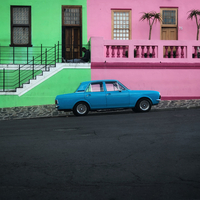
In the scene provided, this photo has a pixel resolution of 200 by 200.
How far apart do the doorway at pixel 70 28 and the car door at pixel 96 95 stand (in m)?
6.45

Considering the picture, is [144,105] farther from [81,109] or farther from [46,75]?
[46,75]

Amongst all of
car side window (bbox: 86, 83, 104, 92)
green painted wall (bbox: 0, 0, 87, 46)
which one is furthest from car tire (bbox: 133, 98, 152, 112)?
green painted wall (bbox: 0, 0, 87, 46)

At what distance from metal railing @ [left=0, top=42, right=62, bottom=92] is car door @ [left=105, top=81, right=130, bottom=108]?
4.86 metres

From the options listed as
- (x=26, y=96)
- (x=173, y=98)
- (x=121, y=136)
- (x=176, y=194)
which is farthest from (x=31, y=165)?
(x=173, y=98)

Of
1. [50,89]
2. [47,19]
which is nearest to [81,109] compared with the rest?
[50,89]

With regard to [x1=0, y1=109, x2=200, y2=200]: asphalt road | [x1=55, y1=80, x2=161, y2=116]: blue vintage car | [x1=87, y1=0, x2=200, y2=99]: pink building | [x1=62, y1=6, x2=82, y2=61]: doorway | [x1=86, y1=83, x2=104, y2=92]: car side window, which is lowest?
[x1=0, y1=109, x2=200, y2=200]: asphalt road

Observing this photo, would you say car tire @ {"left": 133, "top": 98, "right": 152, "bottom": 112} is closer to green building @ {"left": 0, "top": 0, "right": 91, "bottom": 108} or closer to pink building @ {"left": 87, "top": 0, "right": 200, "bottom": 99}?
pink building @ {"left": 87, "top": 0, "right": 200, "bottom": 99}

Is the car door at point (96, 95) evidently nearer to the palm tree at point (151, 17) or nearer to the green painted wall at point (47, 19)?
the green painted wall at point (47, 19)

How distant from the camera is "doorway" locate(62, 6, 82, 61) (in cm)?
1947

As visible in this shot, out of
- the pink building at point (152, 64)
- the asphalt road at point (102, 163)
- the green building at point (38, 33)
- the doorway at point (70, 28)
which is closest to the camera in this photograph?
the asphalt road at point (102, 163)

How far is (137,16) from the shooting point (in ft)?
65.4

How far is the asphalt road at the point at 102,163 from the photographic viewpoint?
4074 millimetres

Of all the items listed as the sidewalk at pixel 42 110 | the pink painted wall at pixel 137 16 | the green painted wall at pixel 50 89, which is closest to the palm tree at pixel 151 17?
the pink painted wall at pixel 137 16

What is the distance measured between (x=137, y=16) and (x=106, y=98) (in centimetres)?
834
